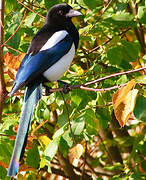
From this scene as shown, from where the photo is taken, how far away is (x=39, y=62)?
7.59 feet

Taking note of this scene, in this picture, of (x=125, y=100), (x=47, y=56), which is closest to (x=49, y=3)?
(x=47, y=56)

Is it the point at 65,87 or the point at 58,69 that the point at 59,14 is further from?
the point at 65,87

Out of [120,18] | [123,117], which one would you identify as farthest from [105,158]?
[123,117]

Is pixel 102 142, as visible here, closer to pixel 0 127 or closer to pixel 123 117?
pixel 0 127

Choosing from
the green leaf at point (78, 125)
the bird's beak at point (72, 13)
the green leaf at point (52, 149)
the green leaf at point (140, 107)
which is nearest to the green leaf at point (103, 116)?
the green leaf at point (78, 125)

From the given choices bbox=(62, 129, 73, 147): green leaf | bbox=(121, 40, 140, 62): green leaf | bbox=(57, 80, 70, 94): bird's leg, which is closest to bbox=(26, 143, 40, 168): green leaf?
bbox=(62, 129, 73, 147): green leaf

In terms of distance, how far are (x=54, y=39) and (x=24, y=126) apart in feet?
2.37

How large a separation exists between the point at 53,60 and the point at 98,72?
0.92 ft

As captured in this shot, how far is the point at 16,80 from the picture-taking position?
85.2 inches

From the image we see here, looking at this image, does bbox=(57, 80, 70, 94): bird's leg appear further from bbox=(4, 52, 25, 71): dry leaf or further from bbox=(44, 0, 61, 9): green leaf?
bbox=(44, 0, 61, 9): green leaf

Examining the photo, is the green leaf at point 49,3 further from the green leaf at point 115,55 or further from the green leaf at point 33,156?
the green leaf at point 33,156

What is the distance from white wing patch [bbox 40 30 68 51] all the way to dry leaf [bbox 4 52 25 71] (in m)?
0.15

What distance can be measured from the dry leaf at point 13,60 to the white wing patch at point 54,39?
15 cm

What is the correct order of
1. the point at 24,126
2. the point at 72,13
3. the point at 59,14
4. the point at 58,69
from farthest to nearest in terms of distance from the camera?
the point at 59,14 → the point at 72,13 → the point at 58,69 → the point at 24,126
